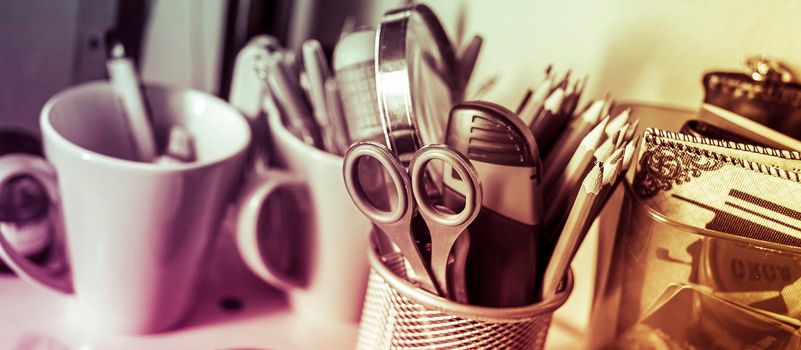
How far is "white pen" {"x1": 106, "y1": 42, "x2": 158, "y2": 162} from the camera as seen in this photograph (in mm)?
435

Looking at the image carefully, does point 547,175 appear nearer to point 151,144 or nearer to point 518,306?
point 518,306

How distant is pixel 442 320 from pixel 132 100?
25 centimetres

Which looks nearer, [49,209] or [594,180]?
[594,180]

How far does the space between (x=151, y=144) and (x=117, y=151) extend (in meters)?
0.03

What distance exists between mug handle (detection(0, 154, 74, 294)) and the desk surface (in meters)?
0.02

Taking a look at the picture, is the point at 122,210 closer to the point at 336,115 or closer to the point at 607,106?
the point at 336,115

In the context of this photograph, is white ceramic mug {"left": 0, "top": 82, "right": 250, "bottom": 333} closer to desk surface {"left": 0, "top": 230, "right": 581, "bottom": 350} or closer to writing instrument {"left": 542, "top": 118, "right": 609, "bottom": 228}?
desk surface {"left": 0, "top": 230, "right": 581, "bottom": 350}

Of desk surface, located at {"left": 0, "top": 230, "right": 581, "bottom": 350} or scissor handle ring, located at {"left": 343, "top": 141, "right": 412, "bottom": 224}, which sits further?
desk surface, located at {"left": 0, "top": 230, "right": 581, "bottom": 350}

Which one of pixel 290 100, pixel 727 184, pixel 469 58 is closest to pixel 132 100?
pixel 290 100

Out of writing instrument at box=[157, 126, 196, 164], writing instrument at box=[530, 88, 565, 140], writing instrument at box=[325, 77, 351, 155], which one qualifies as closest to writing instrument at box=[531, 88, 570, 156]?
writing instrument at box=[530, 88, 565, 140]

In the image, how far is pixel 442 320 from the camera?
33 centimetres

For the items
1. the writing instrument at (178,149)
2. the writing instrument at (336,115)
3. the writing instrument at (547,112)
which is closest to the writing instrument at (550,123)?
the writing instrument at (547,112)

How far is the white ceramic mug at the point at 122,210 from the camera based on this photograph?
0.37m

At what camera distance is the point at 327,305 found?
454 mm
